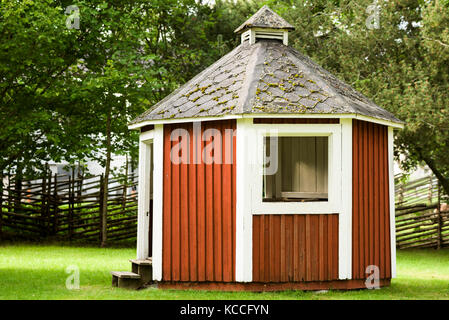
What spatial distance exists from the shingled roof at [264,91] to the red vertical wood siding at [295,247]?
1.58 m

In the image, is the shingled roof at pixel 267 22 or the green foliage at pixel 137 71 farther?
the green foliage at pixel 137 71

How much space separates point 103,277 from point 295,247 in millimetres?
3992

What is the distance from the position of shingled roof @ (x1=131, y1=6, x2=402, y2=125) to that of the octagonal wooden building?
27 mm

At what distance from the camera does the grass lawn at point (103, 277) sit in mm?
9781

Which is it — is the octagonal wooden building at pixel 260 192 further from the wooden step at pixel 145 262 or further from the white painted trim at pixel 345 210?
the wooden step at pixel 145 262

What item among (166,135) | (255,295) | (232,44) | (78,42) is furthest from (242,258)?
(232,44)

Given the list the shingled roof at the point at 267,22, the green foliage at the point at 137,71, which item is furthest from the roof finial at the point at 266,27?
the green foliage at the point at 137,71

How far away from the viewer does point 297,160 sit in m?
13.3

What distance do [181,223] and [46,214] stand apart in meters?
11.2

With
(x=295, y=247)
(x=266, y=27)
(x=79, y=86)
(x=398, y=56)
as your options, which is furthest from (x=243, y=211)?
(x=398, y=56)

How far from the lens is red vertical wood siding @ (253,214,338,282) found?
32.3ft

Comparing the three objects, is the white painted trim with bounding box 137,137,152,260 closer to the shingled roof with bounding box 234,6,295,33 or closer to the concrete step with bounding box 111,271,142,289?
the concrete step with bounding box 111,271,142,289

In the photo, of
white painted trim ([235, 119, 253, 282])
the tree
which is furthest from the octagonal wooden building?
the tree

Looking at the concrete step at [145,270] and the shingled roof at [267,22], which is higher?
the shingled roof at [267,22]
